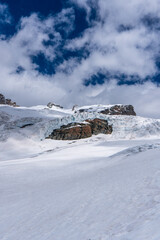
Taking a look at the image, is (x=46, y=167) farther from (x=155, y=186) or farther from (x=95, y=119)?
(x=95, y=119)

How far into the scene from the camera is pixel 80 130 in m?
29.4

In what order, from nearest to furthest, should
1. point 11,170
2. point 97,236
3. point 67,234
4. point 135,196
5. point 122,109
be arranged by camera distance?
point 97,236 → point 67,234 → point 135,196 → point 11,170 → point 122,109

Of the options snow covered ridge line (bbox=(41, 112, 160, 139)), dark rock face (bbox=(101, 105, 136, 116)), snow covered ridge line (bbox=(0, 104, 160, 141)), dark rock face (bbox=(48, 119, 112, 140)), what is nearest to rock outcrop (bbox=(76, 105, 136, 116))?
dark rock face (bbox=(101, 105, 136, 116))

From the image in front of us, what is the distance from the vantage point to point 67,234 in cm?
275

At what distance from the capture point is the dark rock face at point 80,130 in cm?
2888

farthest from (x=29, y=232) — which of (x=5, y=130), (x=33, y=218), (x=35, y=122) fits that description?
(x=35, y=122)

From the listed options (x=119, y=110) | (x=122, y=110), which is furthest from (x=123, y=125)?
(x=122, y=110)

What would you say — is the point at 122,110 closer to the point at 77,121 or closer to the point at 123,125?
the point at 123,125

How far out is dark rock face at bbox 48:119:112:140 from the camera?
28.9 m

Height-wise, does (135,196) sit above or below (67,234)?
above

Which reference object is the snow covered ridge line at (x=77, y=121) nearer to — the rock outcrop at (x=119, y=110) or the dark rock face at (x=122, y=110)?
the rock outcrop at (x=119, y=110)

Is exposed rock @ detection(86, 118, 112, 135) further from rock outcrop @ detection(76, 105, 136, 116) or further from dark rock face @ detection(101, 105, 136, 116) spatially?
dark rock face @ detection(101, 105, 136, 116)

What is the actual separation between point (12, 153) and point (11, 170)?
1301 cm

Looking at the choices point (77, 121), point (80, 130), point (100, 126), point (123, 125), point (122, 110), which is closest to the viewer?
point (80, 130)
